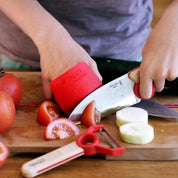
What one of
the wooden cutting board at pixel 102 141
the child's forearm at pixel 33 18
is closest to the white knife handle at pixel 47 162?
the wooden cutting board at pixel 102 141

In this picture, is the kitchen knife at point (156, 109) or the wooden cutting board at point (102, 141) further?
the kitchen knife at point (156, 109)

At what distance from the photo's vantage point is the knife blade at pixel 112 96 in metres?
1.26

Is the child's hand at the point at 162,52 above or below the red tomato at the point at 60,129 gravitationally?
above

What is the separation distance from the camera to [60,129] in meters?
1.16

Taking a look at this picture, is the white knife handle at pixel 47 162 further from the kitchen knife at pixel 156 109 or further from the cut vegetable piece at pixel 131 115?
the kitchen knife at pixel 156 109

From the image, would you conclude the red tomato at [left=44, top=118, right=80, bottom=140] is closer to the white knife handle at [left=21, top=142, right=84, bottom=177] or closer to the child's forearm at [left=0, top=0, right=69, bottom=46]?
the white knife handle at [left=21, top=142, right=84, bottom=177]

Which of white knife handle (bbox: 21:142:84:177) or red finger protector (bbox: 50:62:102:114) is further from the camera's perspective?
red finger protector (bbox: 50:62:102:114)

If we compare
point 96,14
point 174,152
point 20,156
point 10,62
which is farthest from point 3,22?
point 174,152

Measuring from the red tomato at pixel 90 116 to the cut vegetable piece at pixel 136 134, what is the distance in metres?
0.14

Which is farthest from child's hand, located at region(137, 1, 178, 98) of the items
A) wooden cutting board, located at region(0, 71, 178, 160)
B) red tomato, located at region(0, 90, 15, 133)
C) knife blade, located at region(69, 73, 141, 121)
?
red tomato, located at region(0, 90, 15, 133)

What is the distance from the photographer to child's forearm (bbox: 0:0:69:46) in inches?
50.6

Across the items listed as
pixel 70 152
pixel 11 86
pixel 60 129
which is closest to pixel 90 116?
pixel 60 129

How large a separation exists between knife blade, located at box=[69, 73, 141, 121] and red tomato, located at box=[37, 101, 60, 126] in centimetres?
8

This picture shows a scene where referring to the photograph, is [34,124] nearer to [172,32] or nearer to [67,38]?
[67,38]
